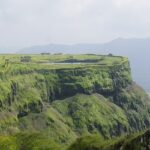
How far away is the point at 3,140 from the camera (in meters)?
163

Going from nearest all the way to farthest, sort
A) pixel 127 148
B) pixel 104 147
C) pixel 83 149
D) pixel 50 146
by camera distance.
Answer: pixel 127 148
pixel 104 147
pixel 83 149
pixel 50 146

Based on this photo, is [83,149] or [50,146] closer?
→ [83,149]

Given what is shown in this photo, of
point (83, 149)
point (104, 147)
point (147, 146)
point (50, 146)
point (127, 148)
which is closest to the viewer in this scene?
point (147, 146)

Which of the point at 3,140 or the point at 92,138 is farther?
the point at 3,140

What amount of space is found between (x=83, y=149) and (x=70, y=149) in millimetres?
5622

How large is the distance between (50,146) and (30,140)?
7.72 metres

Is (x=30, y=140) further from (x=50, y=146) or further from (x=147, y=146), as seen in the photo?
(x=147, y=146)

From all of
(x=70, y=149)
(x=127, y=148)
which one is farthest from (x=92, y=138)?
(x=127, y=148)

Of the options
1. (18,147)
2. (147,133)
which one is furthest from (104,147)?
(18,147)

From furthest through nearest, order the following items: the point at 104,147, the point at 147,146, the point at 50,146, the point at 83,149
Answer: the point at 50,146 → the point at 83,149 → the point at 104,147 → the point at 147,146

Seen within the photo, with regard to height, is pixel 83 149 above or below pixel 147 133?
below

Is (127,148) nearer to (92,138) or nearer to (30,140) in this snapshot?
(92,138)

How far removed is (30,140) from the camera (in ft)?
536

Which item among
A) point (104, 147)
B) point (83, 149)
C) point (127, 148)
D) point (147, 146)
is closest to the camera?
point (147, 146)
